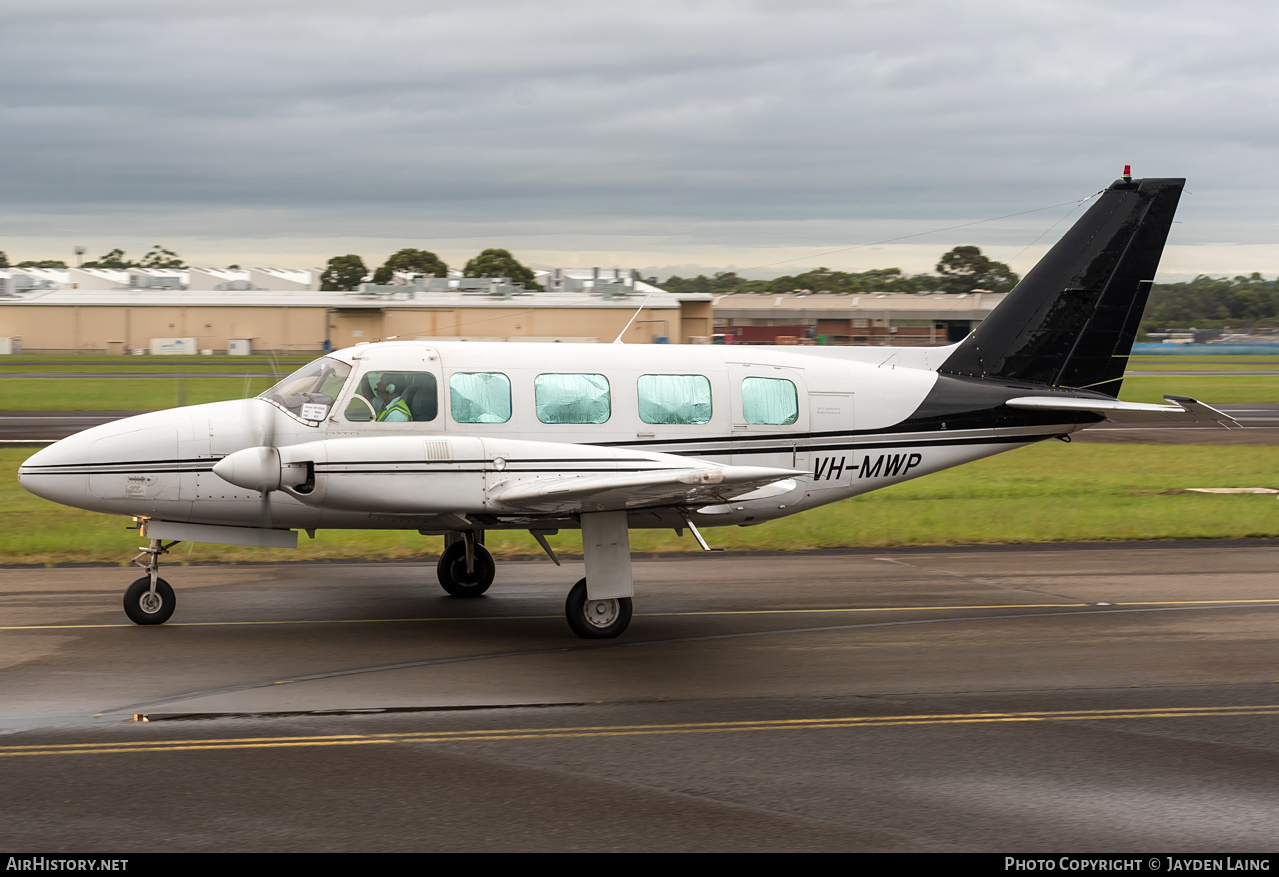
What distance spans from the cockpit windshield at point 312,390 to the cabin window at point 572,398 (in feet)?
6.57

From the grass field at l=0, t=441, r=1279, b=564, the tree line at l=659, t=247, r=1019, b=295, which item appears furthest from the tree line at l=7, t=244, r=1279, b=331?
the grass field at l=0, t=441, r=1279, b=564

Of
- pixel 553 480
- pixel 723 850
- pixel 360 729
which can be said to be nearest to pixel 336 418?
pixel 553 480

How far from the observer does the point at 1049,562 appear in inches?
649

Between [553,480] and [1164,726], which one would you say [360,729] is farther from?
[1164,726]

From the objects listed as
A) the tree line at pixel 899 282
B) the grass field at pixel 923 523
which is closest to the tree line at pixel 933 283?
the tree line at pixel 899 282

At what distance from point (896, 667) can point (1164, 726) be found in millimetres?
2439

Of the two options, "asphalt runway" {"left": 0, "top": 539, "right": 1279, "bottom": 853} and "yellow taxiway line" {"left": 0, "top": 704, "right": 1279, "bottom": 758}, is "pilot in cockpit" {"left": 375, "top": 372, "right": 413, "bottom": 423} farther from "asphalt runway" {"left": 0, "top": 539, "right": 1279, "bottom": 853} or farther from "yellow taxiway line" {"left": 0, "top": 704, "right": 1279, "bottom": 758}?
"yellow taxiway line" {"left": 0, "top": 704, "right": 1279, "bottom": 758}

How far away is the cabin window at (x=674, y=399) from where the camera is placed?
12.7m

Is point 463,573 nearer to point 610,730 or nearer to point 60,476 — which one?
point 60,476

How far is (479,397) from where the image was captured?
12211mm

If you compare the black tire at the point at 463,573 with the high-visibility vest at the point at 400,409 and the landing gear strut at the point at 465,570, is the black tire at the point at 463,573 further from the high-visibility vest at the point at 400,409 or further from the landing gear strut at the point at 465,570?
the high-visibility vest at the point at 400,409

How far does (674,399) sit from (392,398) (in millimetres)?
2981

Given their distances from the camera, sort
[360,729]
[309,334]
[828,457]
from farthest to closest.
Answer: [309,334] < [828,457] < [360,729]

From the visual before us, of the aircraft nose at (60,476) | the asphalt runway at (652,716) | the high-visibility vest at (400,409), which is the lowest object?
the asphalt runway at (652,716)
